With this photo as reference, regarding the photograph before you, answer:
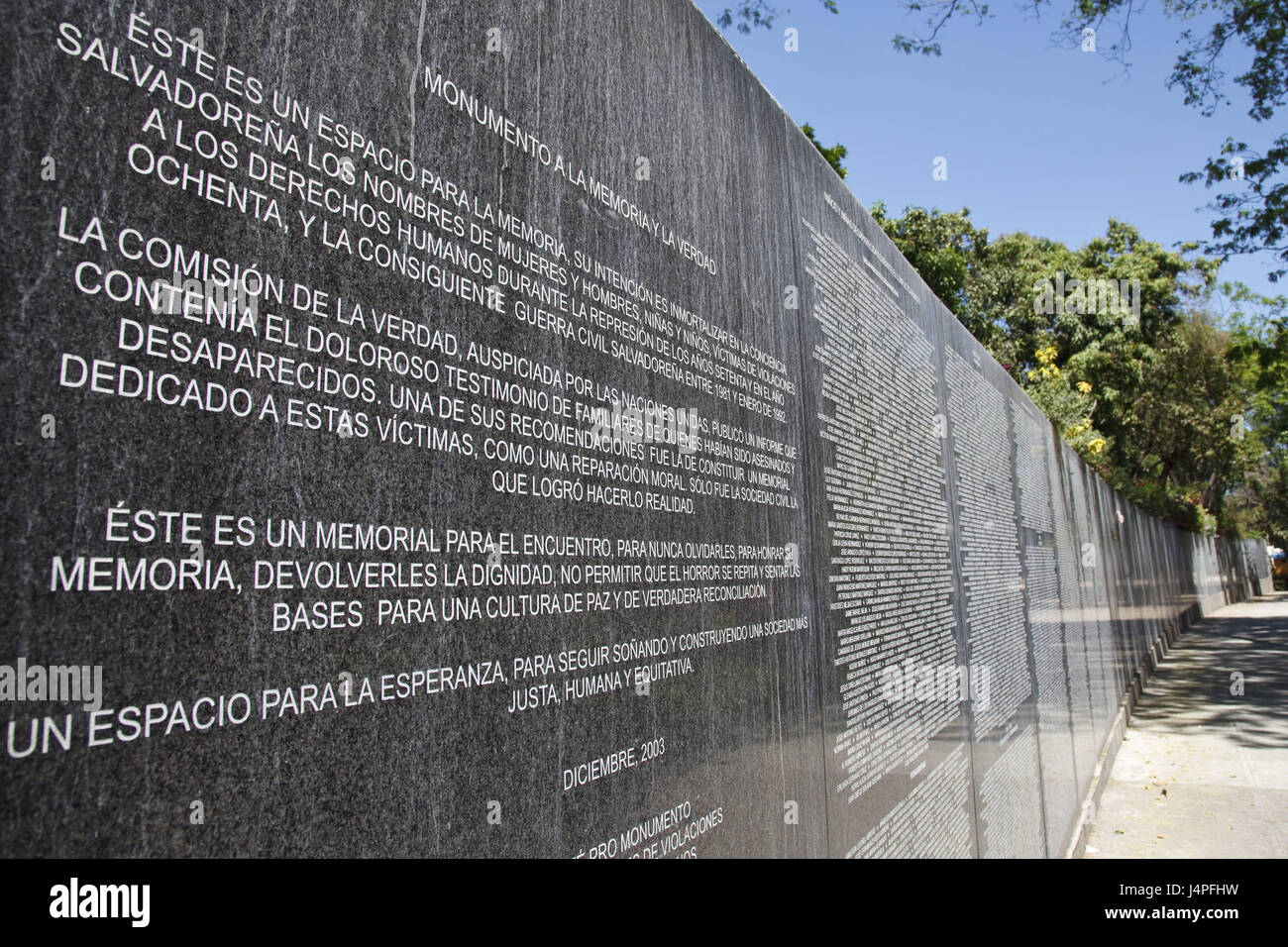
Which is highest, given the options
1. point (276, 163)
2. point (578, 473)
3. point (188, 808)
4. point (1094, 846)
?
point (276, 163)

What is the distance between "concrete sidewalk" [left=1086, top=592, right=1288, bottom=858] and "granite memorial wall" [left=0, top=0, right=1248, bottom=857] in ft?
18.1

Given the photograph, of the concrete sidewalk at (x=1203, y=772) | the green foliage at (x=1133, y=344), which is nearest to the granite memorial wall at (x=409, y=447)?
the concrete sidewalk at (x=1203, y=772)

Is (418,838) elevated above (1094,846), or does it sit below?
above

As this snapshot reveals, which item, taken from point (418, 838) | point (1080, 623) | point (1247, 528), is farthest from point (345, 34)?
point (1247, 528)

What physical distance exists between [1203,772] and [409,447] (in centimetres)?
1047

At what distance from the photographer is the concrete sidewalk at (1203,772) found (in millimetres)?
7055

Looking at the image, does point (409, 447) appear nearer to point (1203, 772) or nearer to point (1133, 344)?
point (1203, 772)

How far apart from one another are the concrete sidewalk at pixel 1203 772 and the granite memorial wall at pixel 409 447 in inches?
217

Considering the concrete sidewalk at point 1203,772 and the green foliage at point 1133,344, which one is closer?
the concrete sidewalk at point 1203,772

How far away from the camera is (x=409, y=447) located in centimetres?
135

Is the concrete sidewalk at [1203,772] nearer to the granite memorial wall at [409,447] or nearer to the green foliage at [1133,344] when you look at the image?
the granite memorial wall at [409,447]

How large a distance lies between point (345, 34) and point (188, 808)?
1.06 meters
